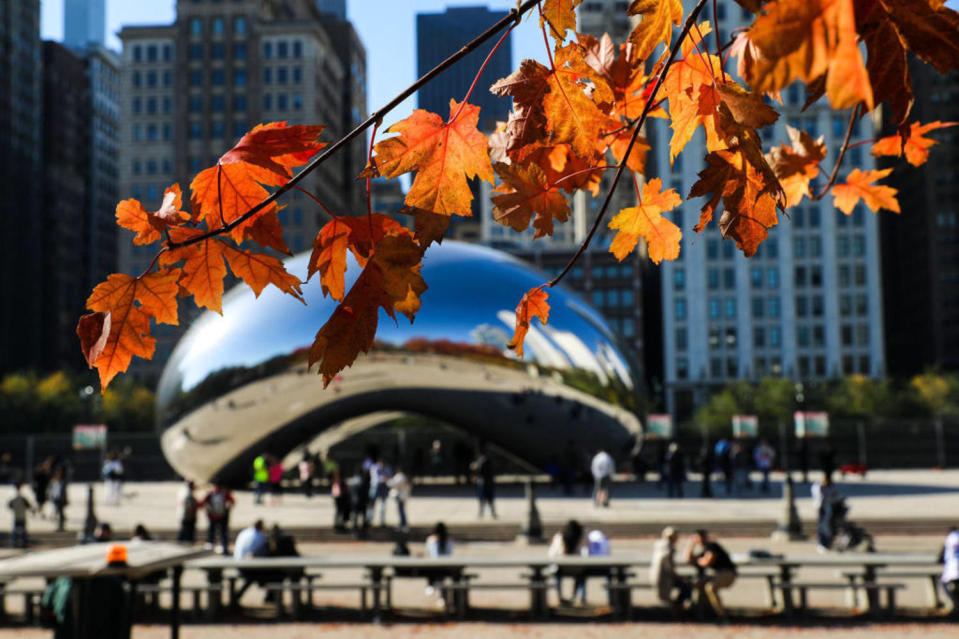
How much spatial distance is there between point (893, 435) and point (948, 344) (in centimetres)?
5757

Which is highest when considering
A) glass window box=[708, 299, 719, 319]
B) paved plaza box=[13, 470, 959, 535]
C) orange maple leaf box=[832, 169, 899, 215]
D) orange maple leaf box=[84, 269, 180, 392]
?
glass window box=[708, 299, 719, 319]

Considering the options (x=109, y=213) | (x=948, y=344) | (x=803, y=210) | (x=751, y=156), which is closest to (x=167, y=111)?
(x=109, y=213)

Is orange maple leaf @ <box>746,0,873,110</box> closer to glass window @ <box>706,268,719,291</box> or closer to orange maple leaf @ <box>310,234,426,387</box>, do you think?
orange maple leaf @ <box>310,234,426,387</box>

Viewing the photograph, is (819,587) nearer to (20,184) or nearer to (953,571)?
(953,571)

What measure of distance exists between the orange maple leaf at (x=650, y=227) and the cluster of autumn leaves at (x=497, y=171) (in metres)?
0.04

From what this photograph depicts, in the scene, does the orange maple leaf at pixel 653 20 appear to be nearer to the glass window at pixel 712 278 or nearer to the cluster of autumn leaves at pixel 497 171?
the cluster of autumn leaves at pixel 497 171

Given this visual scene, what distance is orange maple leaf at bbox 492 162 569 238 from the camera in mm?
2031

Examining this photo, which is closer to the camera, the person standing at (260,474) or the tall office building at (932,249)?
the person standing at (260,474)

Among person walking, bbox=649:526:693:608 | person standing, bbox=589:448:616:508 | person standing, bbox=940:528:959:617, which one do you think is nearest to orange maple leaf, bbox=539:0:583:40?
person walking, bbox=649:526:693:608

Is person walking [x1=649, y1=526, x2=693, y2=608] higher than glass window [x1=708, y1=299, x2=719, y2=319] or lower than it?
lower

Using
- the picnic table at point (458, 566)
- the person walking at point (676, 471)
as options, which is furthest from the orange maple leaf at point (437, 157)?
the person walking at point (676, 471)

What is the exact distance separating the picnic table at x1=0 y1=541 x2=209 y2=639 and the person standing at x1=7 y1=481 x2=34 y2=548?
10.2m

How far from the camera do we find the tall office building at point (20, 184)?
318ft

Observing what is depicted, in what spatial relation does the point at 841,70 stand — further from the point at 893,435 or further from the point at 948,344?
the point at 948,344
